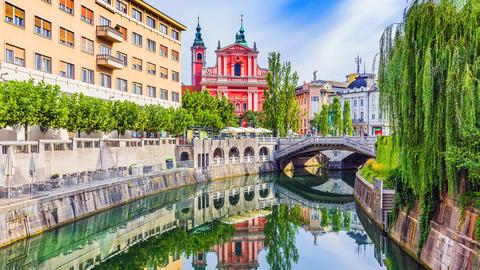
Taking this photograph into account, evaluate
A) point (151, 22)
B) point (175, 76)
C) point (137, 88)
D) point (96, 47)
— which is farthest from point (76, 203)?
point (175, 76)

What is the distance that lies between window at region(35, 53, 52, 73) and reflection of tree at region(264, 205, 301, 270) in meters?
25.3

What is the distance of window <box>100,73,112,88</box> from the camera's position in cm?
5497

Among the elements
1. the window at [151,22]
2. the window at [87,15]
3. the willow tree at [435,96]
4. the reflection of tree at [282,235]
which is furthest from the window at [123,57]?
the willow tree at [435,96]

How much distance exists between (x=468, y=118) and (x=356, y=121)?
334 feet

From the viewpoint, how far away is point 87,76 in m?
51.9

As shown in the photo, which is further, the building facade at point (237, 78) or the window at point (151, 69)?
the building facade at point (237, 78)

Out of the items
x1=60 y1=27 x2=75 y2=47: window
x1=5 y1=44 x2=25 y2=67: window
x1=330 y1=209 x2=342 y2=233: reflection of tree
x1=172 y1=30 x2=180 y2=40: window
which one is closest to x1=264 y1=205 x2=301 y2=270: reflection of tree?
x1=330 y1=209 x2=342 y2=233: reflection of tree

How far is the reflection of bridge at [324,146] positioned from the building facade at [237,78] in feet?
95.3

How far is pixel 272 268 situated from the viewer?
90.0ft

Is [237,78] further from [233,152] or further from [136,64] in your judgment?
[136,64]

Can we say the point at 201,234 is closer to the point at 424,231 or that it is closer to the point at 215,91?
the point at 424,231

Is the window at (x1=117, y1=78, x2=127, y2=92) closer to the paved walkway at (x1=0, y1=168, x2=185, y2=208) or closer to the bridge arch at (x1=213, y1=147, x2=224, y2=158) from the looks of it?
the paved walkway at (x1=0, y1=168, x2=185, y2=208)

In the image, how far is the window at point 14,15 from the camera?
39438 millimetres

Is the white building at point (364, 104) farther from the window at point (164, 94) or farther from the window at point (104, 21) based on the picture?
the window at point (104, 21)
